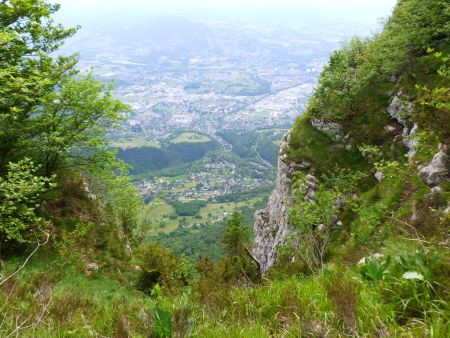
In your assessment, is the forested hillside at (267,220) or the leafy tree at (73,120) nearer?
the forested hillside at (267,220)

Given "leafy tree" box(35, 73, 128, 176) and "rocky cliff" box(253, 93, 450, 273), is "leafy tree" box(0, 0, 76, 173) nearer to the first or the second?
"leafy tree" box(35, 73, 128, 176)

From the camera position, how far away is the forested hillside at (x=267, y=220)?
15.0ft

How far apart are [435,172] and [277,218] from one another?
74.8 feet

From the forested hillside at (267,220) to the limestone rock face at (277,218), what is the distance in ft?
1.71

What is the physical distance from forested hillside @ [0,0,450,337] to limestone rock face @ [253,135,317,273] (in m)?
0.52

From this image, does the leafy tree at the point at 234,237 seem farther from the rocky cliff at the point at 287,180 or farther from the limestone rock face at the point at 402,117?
the limestone rock face at the point at 402,117

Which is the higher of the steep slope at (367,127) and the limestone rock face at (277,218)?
the steep slope at (367,127)

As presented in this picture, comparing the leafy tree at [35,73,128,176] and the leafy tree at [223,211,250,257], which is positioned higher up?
the leafy tree at [35,73,128,176]

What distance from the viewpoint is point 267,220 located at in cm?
4128

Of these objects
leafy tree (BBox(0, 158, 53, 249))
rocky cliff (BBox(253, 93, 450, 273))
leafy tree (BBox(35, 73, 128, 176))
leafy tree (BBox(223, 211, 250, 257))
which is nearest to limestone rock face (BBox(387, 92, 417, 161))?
rocky cliff (BBox(253, 93, 450, 273))

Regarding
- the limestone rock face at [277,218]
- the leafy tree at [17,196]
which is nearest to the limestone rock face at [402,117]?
the limestone rock face at [277,218]

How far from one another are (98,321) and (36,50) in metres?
20.2

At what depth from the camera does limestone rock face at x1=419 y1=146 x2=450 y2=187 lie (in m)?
14.7

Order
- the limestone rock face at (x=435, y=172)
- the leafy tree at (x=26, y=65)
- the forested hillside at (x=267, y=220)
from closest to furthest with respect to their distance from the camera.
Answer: the forested hillside at (x=267, y=220) → the limestone rock face at (x=435, y=172) → the leafy tree at (x=26, y=65)
